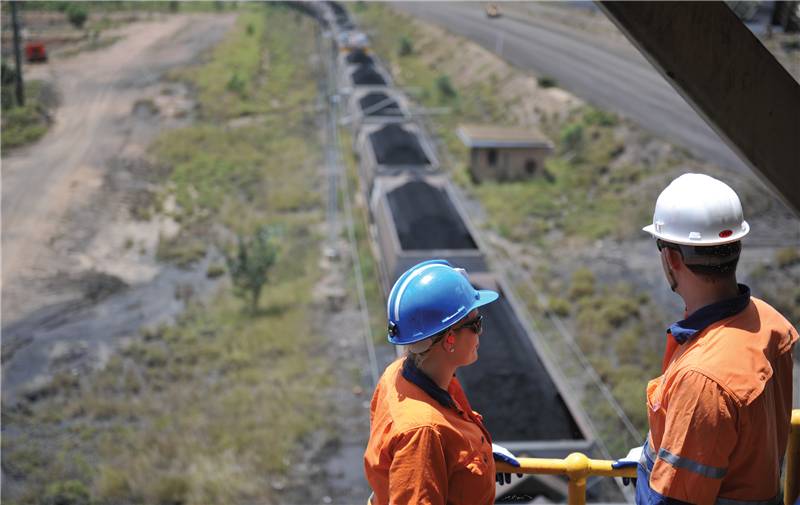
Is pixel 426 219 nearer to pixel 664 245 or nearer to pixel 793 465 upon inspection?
pixel 793 465

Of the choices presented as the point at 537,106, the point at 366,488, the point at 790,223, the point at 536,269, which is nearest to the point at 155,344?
the point at 366,488

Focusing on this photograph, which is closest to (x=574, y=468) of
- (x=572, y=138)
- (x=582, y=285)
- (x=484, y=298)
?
(x=484, y=298)

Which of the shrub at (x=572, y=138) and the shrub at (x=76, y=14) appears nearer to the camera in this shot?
the shrub at (x=572, y=138)

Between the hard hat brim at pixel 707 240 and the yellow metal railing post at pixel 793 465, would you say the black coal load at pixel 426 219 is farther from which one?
the hard hat brim at pixel 707 240

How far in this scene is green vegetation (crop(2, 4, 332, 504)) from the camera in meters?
11.6

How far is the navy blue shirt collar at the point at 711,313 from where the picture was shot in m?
2.54

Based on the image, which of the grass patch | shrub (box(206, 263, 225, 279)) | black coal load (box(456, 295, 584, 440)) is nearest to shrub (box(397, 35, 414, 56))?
the grass patch

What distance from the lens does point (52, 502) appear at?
11.3m

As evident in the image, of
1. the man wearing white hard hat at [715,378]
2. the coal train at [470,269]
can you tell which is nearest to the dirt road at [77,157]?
the coal train at [470,269]

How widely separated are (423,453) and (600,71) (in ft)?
126

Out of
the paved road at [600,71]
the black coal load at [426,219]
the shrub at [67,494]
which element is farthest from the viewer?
the paved road at [600,71]

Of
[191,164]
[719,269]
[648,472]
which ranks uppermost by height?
[719,269]

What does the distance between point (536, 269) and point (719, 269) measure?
56.3ft

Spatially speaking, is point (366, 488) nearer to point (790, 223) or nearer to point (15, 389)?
point (15, 389)
